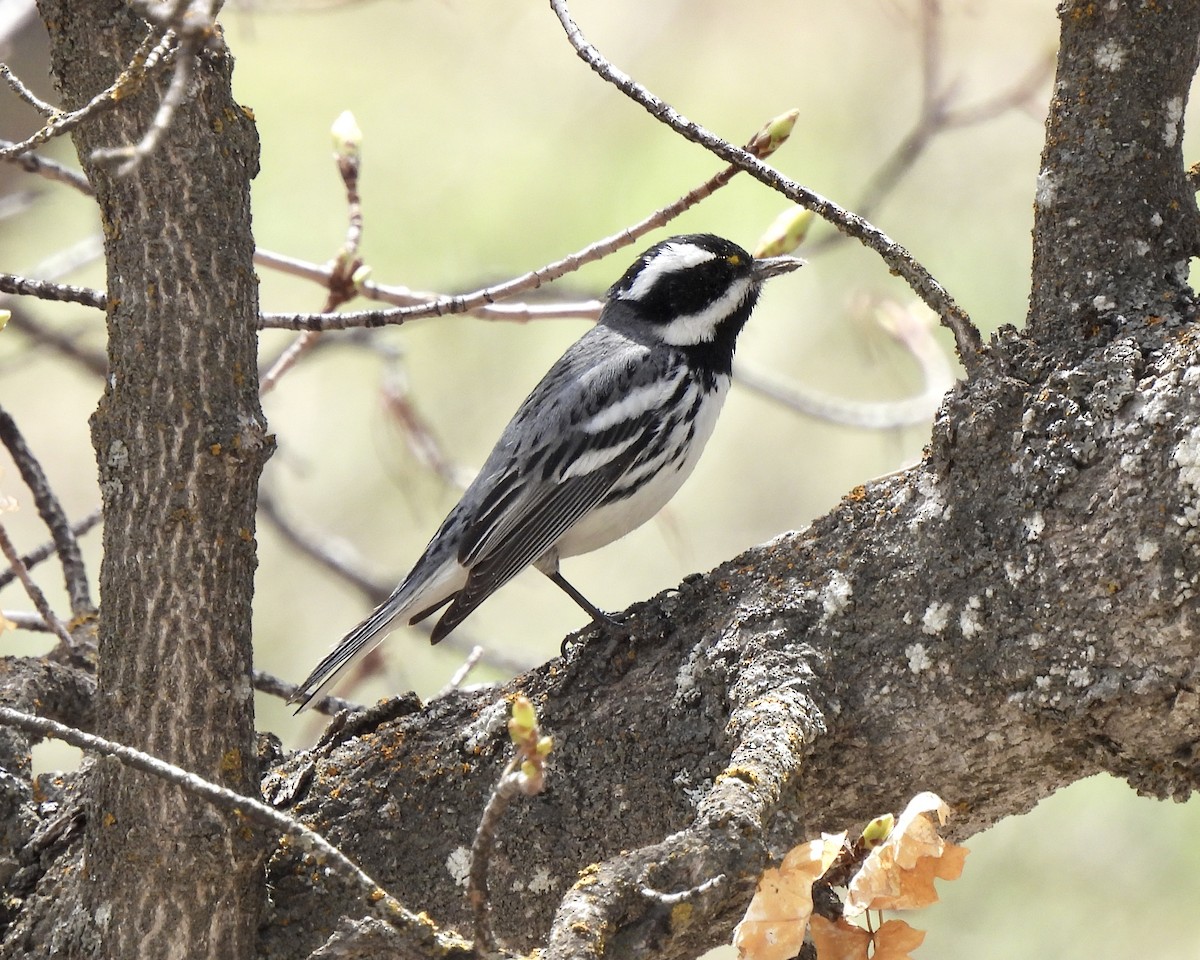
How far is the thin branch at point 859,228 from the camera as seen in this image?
2098 mm

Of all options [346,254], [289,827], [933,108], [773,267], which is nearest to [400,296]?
[346,254]

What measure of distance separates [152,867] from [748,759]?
105 cm

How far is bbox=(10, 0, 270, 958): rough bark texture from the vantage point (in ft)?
7.17

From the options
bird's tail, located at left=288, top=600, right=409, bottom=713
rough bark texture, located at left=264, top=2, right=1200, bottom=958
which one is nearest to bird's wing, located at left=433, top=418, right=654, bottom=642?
bird's tail, located at left=288, top=600, right=409, bottom=713

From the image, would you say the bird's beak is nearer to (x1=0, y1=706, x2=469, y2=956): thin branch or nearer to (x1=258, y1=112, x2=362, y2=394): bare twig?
(x1=258, y1=112, x2=362, y2=394): bare twig

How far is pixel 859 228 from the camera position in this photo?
7.00ft

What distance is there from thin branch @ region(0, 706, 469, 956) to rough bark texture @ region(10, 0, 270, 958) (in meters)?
0.49

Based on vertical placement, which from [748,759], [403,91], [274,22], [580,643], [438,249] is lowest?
[748,759]

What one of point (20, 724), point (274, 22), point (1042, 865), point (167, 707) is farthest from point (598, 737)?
point (274, 22)

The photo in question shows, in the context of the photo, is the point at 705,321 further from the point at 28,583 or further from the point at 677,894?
the point at 677,894

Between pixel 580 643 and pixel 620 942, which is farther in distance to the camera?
pixel 580 643

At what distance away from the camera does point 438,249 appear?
7066mm

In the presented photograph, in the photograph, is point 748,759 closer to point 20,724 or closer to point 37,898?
point 20,724

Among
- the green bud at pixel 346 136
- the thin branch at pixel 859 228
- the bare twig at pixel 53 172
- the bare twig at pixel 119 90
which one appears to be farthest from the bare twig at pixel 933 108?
the bare twig at pixel 119 90
